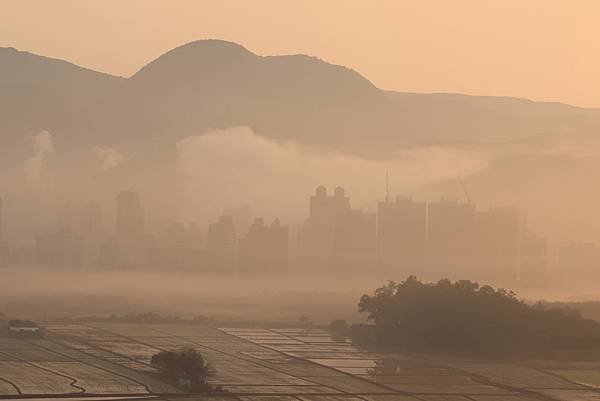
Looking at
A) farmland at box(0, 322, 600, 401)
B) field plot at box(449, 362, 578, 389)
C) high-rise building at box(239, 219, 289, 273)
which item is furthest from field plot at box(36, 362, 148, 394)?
high-rise building at box(239, 219, 289, 273)

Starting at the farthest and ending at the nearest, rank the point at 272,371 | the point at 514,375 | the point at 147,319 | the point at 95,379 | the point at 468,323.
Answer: the point at 147,319 < the point at 468,323 < the point at 514,375 < the point at 272,371 < the point at 95,379

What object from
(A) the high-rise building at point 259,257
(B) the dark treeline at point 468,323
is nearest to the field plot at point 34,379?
(B) the dark treeline at point 468,323

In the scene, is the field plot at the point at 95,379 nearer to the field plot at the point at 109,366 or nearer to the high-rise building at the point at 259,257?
the field plot at the point at 109,366

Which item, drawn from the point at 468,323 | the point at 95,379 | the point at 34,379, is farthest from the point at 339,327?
the point at 34,379

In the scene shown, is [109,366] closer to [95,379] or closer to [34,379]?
[95,379]

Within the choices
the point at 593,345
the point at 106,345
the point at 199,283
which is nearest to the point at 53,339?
the point at 106,345

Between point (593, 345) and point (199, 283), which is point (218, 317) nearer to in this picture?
point (593, 345)
